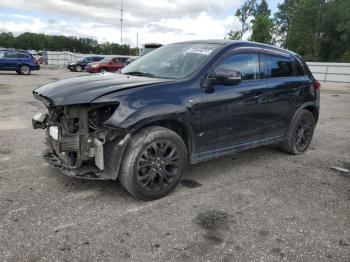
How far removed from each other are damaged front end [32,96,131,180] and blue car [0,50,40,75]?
20400 millimetres

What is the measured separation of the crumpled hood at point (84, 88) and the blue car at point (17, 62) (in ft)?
65.8

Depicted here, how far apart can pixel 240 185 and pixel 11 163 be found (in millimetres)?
3124

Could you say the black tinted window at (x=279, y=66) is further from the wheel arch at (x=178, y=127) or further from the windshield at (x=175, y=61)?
the wheel arch at (x=178, y=127)

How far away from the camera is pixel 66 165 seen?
3.84m

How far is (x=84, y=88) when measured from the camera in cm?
358

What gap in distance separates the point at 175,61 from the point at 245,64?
955mm

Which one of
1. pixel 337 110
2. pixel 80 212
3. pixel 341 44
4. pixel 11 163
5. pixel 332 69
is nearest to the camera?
pixel 80 212

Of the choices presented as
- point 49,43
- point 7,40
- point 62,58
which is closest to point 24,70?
point 62,58

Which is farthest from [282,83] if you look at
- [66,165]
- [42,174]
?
[42,174]

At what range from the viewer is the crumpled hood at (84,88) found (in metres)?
3.42

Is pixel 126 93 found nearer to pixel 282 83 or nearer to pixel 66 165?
pixel 66 165

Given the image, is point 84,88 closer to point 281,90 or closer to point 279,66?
point 281,90

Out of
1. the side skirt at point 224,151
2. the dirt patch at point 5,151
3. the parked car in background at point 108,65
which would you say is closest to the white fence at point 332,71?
the parked car in background at point 108,65

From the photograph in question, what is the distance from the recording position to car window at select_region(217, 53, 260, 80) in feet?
14.5
